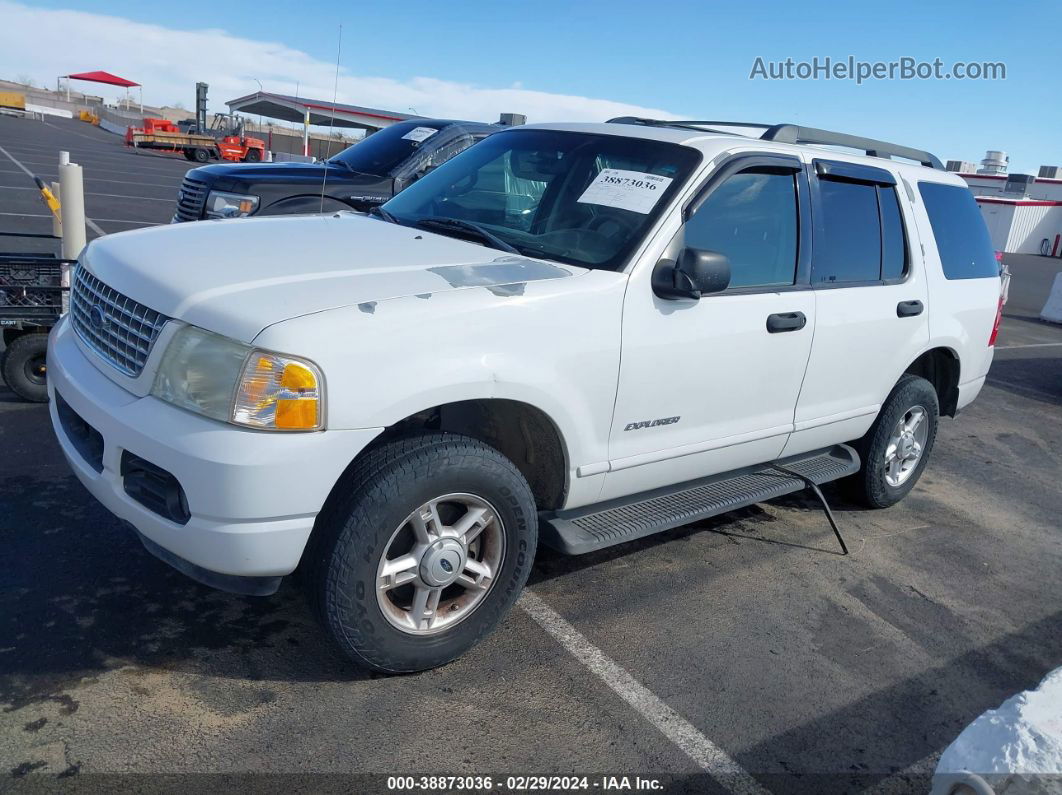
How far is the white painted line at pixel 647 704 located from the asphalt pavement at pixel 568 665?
13mm

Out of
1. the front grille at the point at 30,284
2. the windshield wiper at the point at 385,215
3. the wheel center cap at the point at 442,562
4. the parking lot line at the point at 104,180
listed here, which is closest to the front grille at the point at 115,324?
the wheel center cap at the point at 442,562

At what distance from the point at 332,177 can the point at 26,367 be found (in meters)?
3.40

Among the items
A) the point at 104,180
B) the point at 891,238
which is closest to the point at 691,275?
the point at 891,238

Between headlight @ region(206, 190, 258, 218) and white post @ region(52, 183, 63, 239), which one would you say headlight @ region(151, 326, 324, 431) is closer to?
white post @ region(52, 183, 63, 239)

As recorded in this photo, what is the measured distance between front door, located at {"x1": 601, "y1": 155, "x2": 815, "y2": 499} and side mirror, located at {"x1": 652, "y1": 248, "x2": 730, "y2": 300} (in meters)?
0.06

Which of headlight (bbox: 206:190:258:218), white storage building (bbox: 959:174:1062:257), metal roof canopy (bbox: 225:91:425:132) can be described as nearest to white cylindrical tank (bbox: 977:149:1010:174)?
white storage building (bbox: 959:174:1062:257)

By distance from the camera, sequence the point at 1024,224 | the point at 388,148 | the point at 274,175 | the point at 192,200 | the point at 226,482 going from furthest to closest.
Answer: the point at 1024,224
the point at 388,148
the point at 192,200
the point at 274,175
the point at 226,482

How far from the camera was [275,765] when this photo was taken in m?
2.75

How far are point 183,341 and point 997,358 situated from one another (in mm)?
11554

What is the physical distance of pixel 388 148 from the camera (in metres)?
9.00

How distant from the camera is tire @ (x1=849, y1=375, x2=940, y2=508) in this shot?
206 inches

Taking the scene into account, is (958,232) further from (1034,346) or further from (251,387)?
(1034,346)

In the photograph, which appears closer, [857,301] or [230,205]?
[857,301]

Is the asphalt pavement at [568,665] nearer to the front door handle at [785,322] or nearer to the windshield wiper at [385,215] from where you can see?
the front door handle at [785,322]
